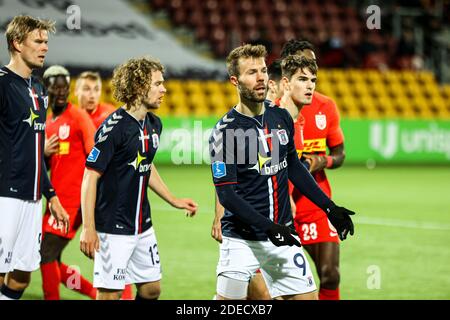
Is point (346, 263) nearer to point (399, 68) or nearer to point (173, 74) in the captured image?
point (173, 74)

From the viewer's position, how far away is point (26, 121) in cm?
534

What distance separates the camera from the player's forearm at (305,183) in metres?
5.02

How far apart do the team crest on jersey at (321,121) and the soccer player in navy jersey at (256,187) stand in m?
1.48

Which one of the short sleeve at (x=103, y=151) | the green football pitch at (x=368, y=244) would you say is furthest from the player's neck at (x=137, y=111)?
the green football pitch at (x=368, y=244)

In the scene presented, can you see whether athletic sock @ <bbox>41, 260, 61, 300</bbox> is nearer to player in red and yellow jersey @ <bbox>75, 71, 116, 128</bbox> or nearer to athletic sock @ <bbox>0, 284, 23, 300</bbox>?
athletic sock @ <bbox>0, 284, 23, 300</bbox>

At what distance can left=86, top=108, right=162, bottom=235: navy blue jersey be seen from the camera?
5324mm

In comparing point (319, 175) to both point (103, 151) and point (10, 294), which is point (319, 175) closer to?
point (103, 151)

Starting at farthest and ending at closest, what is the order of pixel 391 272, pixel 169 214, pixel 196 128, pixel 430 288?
pixel 196 128 < pixel 169 214 < pixel 391 272 < pixel 430 288

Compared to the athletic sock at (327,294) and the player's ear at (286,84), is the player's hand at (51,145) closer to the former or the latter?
the player's ear at (286,84)

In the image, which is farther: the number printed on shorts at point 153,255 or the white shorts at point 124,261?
the number printed on shorts at point 153,255

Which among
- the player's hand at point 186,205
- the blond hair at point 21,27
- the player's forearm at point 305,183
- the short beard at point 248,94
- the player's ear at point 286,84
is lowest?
the player's hand at point 186,205

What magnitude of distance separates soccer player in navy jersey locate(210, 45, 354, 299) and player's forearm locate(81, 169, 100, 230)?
0.84 meters
